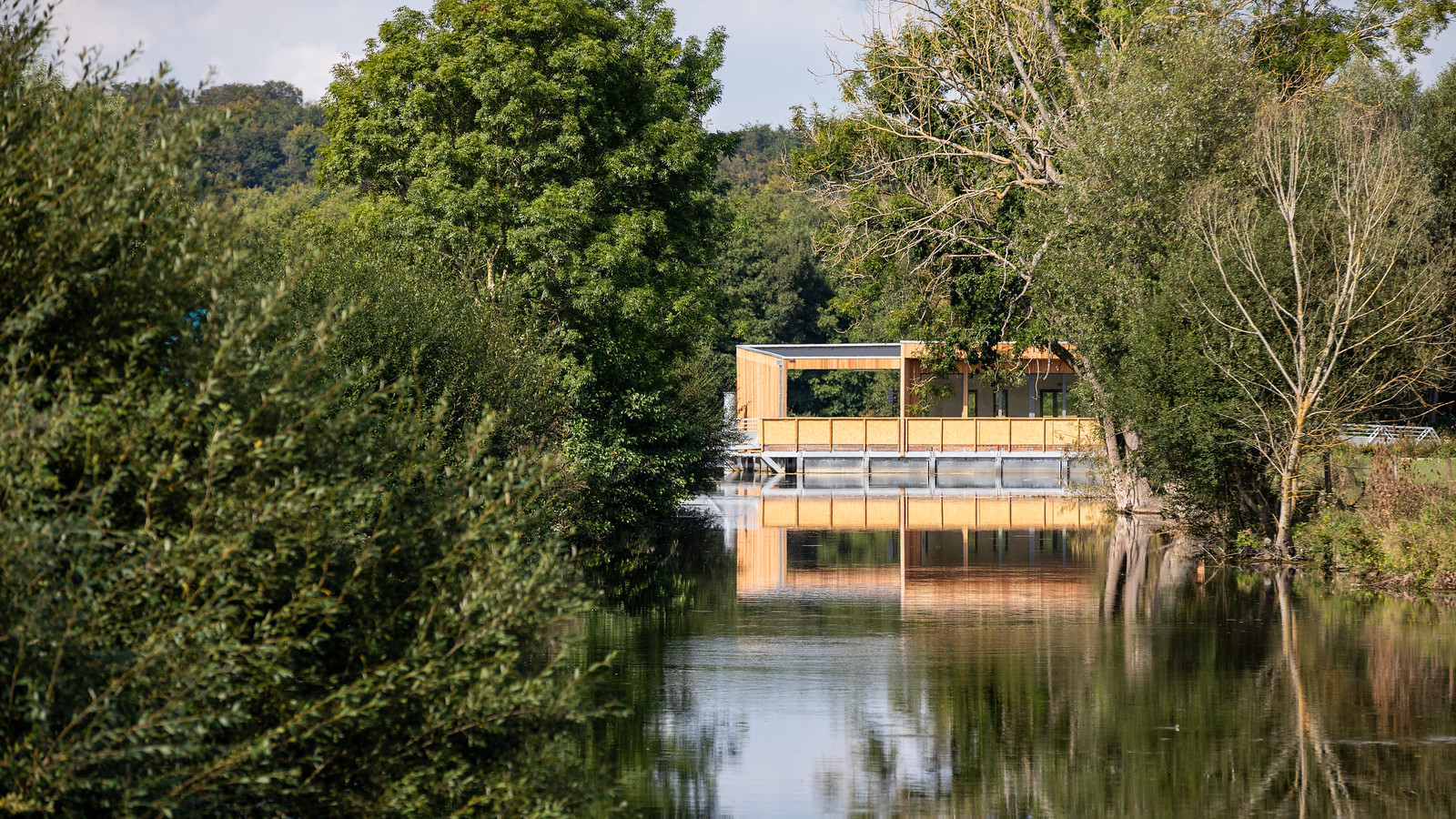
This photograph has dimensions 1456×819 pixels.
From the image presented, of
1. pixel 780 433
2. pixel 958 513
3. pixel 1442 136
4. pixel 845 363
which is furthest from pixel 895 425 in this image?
pixel 1442 136

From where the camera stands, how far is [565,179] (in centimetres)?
2666

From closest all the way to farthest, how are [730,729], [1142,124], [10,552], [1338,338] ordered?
[10,552]
[730,729]
[1338,338]
[1142,124]

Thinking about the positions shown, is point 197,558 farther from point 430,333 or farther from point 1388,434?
point 1388,434

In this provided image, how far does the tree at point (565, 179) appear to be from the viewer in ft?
82.4

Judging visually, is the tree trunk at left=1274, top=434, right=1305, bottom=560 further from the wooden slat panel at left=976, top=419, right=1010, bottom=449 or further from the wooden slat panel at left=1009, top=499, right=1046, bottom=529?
the wooden slat panel at left=976, top=419, right=1010, bottom=449

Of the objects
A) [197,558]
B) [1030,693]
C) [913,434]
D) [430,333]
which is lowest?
[1030,693]

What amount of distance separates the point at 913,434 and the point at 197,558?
43.4m

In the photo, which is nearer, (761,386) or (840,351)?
(761,386)

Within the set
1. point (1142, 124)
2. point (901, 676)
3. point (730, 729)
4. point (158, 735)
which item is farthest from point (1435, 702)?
point (1142, 124)

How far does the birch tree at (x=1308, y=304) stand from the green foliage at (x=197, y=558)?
1582cm

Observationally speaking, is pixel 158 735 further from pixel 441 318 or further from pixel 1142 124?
pixel 1142 124

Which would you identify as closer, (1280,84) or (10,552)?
(10,552)

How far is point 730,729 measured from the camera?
11078 mm

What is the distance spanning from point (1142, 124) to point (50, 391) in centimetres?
2091
